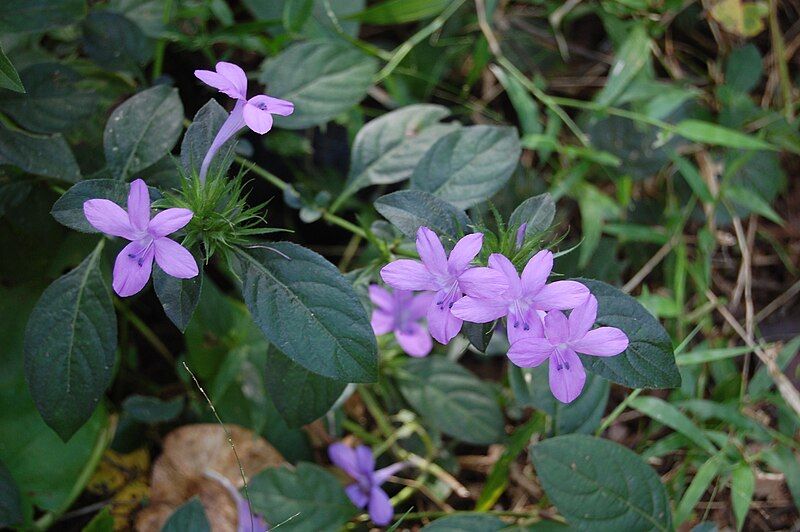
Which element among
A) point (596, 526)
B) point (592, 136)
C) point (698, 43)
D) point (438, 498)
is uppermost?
point (698, 43)

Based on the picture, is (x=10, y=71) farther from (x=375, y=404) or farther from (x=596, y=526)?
(x=596, y=526)

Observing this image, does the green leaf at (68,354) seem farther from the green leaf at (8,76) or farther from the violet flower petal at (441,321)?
the violet flower petal at (441,321)

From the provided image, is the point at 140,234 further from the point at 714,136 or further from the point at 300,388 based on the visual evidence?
the point at 714,136

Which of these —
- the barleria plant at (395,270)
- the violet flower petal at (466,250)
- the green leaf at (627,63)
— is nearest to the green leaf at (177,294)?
the barleria plant at (395,270)

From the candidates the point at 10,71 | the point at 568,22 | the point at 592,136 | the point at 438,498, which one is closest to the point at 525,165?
the point at 592,136

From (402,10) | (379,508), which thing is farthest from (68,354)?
(402,10)
